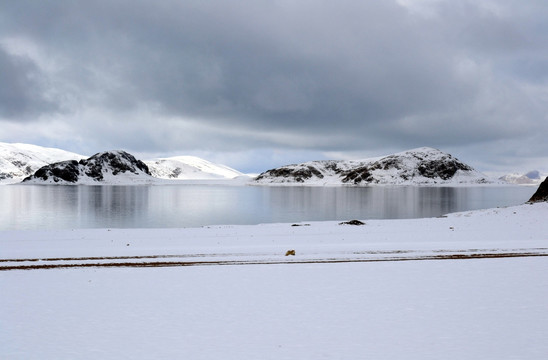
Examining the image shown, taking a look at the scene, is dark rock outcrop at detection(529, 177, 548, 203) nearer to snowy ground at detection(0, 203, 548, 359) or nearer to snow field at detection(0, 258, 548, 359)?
snowy ground at detection(0, 203, 548, 359)

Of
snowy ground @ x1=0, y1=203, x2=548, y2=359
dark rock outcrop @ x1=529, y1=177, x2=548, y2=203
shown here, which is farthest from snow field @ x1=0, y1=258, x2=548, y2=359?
dark rock outcrop @ x1=529, y1=177, x2=548, y2=203

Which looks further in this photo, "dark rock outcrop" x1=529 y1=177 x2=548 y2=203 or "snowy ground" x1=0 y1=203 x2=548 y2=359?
"dark rock outcrop" x1=529 y1=177 x2=548 y2=203

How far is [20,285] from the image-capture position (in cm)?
1675

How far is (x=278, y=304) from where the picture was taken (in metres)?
14.0

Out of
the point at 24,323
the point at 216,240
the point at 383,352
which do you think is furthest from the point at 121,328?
the point at 216,240

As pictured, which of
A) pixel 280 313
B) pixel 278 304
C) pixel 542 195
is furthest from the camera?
pixel 542 195

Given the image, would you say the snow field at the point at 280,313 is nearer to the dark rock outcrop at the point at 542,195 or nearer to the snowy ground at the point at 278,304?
the snowy ground at the point at 278,304

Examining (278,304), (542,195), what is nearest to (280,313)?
(278,304)

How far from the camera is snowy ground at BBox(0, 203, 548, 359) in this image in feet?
33.9

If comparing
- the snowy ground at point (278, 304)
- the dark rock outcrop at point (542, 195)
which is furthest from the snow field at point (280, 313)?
the dark rock outcrop at point (542, 195)

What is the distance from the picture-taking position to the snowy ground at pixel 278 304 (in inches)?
407

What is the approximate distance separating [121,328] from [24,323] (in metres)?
3.05

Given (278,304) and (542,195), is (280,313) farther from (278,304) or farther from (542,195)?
(542,195)

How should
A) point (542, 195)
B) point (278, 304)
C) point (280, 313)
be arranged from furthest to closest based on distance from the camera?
point (542, 195), point (278, 304), point (280, 313)
